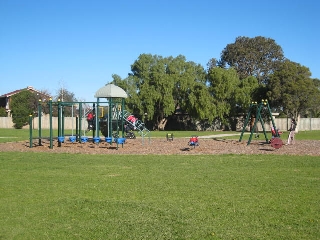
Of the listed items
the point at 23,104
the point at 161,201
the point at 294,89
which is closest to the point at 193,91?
the point at 294,89

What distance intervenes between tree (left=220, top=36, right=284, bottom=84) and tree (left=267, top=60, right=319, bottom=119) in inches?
763

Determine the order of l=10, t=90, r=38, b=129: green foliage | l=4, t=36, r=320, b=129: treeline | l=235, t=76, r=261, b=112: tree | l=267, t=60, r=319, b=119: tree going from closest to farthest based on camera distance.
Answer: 1. l=267, t=60, r=319, b=119: tree
2. l=4, t=36, r=320, b=129: treeline
3. l=235, t=76, r=261, b=112: tree
4. l=10, t=90, r=38, b=129: green foliage

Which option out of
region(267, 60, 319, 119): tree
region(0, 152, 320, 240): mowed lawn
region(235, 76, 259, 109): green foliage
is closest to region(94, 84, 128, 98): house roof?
region(0, 152, 320, 240): mowed lawn

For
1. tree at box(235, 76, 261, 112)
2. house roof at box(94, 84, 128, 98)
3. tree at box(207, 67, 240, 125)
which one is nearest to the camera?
house roof at box(94, 84, 128, 98)

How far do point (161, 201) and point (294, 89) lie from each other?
37.9 meters

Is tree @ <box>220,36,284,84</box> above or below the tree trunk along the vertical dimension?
above

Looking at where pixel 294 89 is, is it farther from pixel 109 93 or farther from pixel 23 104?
pixel 23 104

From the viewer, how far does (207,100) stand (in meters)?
49.6

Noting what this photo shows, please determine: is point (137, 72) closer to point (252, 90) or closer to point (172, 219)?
point (252, 90)

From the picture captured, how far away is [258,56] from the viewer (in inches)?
2527

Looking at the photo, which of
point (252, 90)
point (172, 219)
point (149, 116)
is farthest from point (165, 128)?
point (172, 219)

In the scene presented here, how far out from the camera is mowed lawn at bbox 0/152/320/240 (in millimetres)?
5910

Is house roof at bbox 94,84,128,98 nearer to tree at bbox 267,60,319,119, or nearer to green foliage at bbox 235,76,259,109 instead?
tree at bbox 267,60,319,119

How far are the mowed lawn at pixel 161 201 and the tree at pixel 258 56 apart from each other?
53.2 meters
